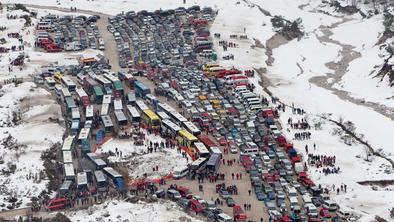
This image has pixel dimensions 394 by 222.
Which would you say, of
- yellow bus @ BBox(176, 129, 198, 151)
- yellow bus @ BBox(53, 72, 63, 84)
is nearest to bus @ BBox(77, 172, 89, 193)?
yellow bus @ BBox(176, 129, 198, 151)

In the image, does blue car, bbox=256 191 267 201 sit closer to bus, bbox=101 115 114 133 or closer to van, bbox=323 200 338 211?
van, bbox=323 200 338 211

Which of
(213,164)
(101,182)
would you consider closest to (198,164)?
(213,164)

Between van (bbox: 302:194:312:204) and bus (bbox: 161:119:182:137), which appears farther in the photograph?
bus (bbox: 161:119:182:137)

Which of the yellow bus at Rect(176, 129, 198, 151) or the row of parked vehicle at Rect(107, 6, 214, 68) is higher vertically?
the row of parked vehicle at Rect(107, 6, 214, 68)

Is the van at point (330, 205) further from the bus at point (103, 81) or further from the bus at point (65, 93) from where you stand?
the bus at point (103, 81)

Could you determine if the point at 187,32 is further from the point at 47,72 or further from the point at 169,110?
the point at 169,110

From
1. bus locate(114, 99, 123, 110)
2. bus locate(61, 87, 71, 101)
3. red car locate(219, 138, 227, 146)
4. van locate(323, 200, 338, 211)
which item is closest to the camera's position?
van locate(323, 200, 338, 211)

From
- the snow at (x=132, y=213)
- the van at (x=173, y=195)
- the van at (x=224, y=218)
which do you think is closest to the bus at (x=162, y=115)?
the van at (x=173, y=195)

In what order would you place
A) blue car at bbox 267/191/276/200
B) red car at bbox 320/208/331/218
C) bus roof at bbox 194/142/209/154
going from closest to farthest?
1. red car at bbox 320/208/331/218
2. blue car at bbox 267/191/276/200
3. bus roof at bbox 194/142/209/154
